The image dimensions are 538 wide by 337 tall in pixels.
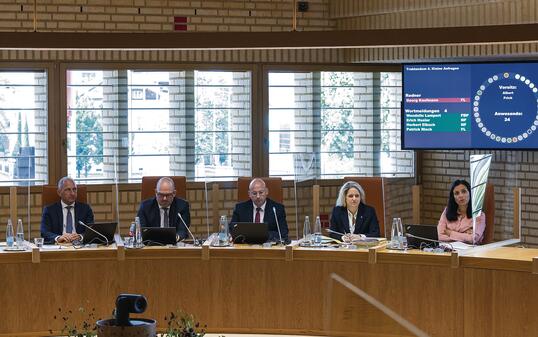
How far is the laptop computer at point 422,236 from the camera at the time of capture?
7410 mm

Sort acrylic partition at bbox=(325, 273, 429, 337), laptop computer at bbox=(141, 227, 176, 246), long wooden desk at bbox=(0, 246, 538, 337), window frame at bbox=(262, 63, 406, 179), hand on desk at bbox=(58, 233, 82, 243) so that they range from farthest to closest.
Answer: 1. window frame at bbox=(262, 63, 406, 179)
2. hand on desk at bbox=(58, 233, 82, 243)
3. laptop computer at bbox=(141, 227, 176, 246)
4. long wooden desk at bbox=(0, 246, 538, 337)
5. acrylic partition at bbox=(325, 273, 429, 337)

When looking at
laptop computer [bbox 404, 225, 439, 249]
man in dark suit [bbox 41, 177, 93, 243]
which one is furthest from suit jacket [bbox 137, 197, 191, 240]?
laptop computer [bbox 404, 225, 439, 249]

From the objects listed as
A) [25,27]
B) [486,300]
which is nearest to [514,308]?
A: [486,300]

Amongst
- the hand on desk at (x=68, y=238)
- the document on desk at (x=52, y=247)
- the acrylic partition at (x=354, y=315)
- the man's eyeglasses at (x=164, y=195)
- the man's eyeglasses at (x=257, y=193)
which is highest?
the man's eyeglasses at (x=257, y=193)

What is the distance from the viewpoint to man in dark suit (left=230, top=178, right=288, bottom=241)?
844 centimetres

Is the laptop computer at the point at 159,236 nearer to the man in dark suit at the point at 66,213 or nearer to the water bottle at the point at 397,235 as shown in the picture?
the man in dark suit at the point at 66,213

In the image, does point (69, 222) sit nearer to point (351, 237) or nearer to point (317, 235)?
point (317, 235)

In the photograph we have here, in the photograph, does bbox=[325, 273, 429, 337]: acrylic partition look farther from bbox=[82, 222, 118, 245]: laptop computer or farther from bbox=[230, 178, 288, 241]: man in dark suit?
bbox=[82, 222, 118, 245]: laptop computer

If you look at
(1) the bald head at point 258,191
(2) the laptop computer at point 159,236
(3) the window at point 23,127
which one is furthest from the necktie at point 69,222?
(3) the window at point 23,127

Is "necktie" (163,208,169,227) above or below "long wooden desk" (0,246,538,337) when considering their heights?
above

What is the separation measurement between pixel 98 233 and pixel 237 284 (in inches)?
42.3

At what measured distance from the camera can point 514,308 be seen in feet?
22.5

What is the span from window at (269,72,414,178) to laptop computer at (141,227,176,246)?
3274 mm

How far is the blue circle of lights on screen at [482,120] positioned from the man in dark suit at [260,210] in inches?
92.3
